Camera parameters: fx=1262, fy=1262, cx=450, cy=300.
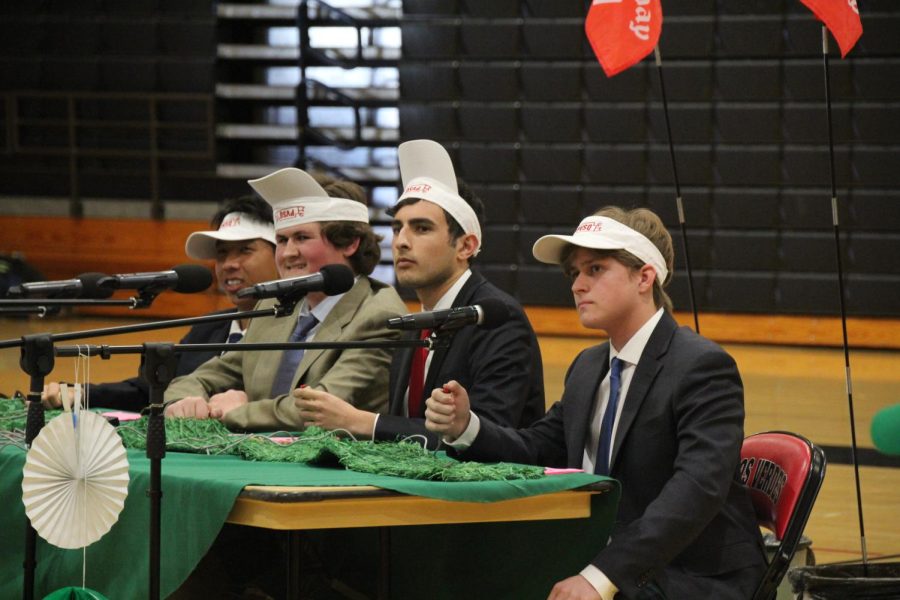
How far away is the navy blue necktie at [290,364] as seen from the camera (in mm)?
3645

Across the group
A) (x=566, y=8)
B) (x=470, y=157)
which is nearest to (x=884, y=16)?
(x=566, y=8)

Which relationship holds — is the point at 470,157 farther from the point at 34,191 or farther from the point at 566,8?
the point at 34,191

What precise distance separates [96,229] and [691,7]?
5.97 metres

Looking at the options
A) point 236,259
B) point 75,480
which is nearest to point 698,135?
point 236,259

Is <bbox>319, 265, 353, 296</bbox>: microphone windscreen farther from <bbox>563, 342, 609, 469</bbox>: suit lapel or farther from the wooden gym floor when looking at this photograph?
the wooden gym floor

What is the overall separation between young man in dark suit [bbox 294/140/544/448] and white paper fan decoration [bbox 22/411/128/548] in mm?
900

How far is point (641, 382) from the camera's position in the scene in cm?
269

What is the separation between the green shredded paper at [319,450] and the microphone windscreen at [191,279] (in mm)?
343

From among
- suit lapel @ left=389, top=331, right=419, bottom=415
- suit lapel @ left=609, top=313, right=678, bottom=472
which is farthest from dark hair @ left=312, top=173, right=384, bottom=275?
suit lapel @ left=609, top=313, right=678, bottom=472

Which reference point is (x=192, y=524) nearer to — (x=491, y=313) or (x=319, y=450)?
(x=319, y=450)

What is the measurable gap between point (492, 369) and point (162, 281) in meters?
0.89

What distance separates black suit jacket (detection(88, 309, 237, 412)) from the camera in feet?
14.1

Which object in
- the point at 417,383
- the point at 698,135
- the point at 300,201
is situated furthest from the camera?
the point at 698,135

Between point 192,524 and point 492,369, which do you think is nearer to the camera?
point 192,524
